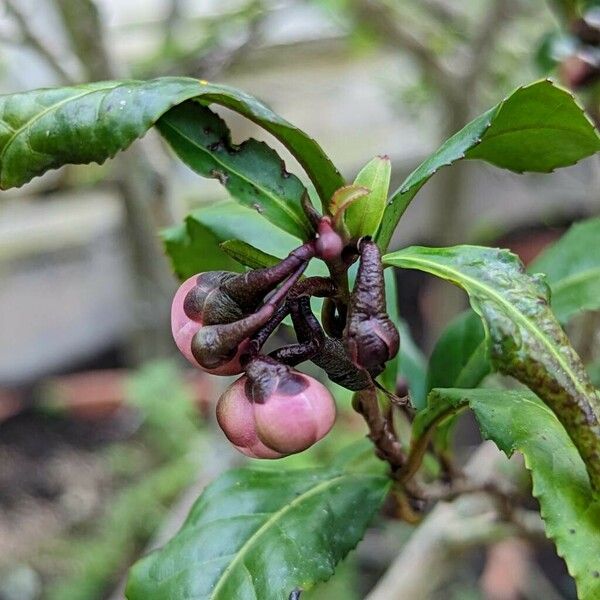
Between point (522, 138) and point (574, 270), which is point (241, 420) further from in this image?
point (574, 270)

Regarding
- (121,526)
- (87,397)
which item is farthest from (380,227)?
(87,397)

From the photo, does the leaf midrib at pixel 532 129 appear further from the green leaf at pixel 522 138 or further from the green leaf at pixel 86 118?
the green leaf at pixel 86 118

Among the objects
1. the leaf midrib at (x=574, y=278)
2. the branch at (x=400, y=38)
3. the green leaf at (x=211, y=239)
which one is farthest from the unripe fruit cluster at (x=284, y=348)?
the branch at (x=400, y=38)

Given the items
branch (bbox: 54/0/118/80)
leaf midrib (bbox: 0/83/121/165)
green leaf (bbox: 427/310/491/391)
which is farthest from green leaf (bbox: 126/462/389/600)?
branch (bbox: 54/0/118/80)

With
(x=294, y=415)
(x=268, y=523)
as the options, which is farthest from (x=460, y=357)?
(x=294, y=415)

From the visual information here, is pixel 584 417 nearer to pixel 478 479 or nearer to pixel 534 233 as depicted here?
pixel 478 479

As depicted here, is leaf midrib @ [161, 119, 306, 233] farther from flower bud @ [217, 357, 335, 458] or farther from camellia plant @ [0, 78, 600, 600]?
flower bud @ [217, 357, 335, 458]
